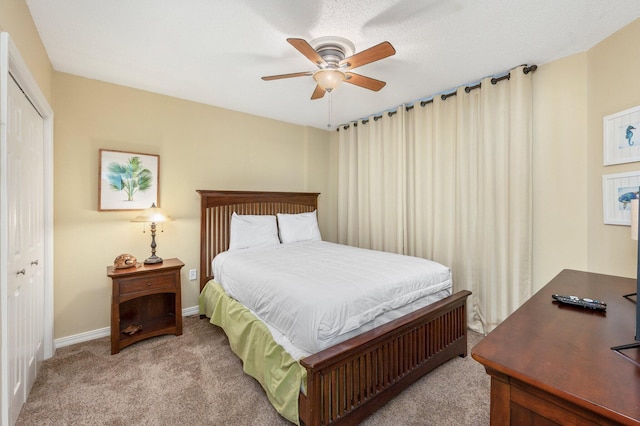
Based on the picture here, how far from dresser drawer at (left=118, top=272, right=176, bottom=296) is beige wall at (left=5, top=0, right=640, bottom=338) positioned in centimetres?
54

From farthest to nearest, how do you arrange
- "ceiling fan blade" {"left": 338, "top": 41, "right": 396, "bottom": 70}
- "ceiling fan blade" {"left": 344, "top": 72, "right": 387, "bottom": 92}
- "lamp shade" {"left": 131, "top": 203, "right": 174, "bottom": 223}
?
1. "lamp shade" {"left": 131, "top": 203, "right": 174, "bottom": 223}
2. "ceiling fan blade" {"left": 344, "top": 72, "right": 387, "bottom": 92}
3. "ceiling fan blade" {"left": 338, "top": 41, "right": 396, "bottom": 70}

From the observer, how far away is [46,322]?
8.12ft

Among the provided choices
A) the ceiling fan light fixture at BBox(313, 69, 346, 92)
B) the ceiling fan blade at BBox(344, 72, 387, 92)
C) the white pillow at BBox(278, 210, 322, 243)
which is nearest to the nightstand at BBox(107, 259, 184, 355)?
the white pillow at BBox(278, 210, 322, 243)

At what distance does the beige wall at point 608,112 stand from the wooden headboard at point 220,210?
3291 millimetres

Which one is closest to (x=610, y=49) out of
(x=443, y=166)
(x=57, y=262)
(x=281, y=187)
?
(x=443, y=166)

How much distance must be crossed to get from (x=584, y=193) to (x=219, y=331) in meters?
3.62

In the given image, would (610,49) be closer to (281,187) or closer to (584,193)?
(584,193)

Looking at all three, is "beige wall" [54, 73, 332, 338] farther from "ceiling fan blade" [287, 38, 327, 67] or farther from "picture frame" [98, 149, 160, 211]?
"ceiling fan blade" [287, 38, 327, 67]

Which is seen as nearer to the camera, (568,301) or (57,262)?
(568,301)

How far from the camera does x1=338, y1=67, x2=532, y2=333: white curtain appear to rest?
261cm

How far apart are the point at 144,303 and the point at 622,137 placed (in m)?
4.48

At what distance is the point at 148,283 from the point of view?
2.67m

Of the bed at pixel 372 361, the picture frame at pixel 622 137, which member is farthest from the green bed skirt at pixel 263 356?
the picture frame at pixel 622 137

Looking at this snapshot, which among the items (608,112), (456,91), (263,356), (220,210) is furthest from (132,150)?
(608,112)
